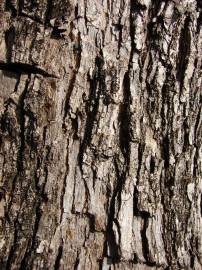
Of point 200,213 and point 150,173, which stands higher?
point 150,173

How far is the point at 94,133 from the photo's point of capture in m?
1.78

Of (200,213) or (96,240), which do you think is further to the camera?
(200,213)

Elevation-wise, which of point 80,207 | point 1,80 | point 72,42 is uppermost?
point 72,42

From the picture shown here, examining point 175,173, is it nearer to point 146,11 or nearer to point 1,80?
point 146,11

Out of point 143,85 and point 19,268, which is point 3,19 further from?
point 19,268

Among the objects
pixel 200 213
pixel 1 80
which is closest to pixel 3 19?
pixel 1 80

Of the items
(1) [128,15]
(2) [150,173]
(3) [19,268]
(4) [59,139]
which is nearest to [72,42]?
(1) [128,15]

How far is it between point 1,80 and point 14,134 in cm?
23

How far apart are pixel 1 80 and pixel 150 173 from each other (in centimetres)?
71

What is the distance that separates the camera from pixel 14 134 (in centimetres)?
176

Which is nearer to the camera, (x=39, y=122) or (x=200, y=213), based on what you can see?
(x=39, y=122)

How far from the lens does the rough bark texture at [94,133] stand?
176 cm

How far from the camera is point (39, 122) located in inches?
69.6

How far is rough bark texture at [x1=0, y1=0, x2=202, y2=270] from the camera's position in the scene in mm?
1762
